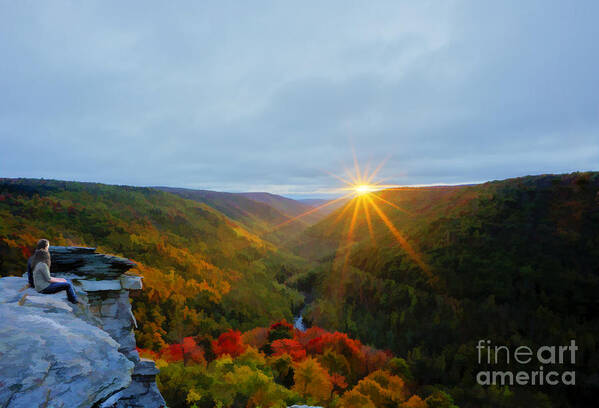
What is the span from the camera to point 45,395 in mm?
4188

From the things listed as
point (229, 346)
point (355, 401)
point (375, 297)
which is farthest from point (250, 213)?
point (355, 401)

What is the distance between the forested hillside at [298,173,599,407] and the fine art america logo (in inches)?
28.5

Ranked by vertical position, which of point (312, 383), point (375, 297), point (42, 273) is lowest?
point (375, 297)

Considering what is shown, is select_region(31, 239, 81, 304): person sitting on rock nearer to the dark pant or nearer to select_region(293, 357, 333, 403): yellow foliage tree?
the dark pant

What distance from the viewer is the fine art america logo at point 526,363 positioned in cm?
2678

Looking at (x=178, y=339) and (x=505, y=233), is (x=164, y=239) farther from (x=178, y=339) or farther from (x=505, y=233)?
(x=505, y=233)

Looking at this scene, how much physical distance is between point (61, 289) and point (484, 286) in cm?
5019

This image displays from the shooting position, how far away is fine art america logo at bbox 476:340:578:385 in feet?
87.9

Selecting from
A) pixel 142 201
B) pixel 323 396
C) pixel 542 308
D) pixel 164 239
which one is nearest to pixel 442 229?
pixel 542 308

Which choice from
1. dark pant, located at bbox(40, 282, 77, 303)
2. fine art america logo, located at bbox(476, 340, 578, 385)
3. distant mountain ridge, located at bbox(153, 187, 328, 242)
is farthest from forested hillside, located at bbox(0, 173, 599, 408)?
distant mountain ridge, located at bbox(153, 187, 328, 242)

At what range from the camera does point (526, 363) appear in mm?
29344

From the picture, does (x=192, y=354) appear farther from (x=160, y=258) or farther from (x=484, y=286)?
(x=484, y=286)

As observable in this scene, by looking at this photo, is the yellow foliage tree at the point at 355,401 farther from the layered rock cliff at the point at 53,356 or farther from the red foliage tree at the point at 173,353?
the layered rock cliff at the point at 53,356

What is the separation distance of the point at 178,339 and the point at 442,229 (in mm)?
52450
